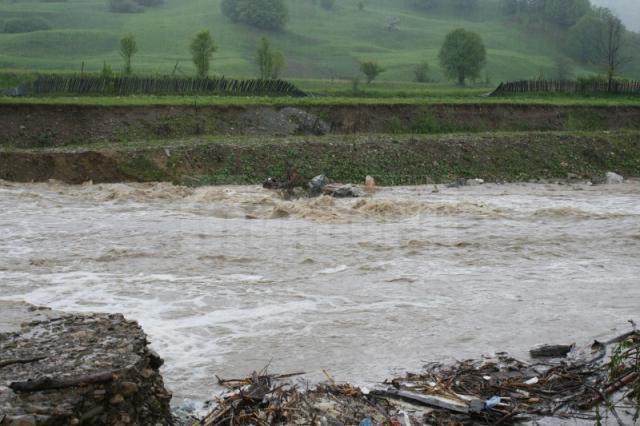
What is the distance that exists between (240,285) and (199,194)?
823cm

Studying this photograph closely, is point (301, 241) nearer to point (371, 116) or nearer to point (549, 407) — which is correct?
point (549, 407)

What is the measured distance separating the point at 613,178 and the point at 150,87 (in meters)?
19.2

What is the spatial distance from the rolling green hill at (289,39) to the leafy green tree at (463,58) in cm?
419

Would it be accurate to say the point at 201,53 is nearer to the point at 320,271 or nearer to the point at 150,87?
the point at 150,87

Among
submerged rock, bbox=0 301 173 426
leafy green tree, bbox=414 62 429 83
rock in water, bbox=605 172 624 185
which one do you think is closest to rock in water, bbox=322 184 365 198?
rock in water, bbox=605 172 624 185

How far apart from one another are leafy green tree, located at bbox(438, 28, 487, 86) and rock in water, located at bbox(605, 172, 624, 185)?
40.1m

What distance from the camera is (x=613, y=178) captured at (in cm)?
2444

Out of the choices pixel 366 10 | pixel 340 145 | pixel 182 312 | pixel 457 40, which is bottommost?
pixel 182 312

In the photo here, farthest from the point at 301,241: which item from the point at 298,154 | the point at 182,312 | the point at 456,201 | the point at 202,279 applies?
the point at 298,154

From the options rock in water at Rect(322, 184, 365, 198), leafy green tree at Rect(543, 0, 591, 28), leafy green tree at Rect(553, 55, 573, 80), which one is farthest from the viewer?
leafy green tree at Rect(543, 0, 591, 28)

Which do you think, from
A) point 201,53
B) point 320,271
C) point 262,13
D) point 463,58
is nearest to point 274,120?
point 320,271

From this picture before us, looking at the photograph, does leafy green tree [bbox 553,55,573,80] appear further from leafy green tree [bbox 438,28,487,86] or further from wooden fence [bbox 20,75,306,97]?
wooden fence [bbox 20,75,306,97]

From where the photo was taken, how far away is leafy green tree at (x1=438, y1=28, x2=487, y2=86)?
6406 cm

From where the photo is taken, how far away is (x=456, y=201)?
19.7 meters
